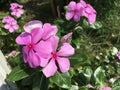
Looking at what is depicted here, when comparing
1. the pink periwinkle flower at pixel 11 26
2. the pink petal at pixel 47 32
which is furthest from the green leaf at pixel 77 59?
the pink periwinkle flower at pixel 11 26

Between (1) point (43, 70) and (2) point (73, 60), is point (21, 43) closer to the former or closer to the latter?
(1) point (43, 70)

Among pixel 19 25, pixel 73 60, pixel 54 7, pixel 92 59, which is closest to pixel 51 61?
pixel 73 60

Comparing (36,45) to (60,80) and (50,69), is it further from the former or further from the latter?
(60,80)

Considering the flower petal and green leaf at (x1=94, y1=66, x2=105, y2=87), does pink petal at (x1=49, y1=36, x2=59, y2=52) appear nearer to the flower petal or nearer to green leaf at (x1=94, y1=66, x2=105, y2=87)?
green leaf at (x1=94, y1=66, x2=105, y2=87)

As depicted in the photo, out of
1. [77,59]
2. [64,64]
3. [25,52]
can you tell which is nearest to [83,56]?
[77,59]

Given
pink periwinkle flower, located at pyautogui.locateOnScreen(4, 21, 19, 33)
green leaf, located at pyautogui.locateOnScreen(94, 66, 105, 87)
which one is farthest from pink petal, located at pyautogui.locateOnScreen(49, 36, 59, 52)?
pink periwinkle flower, located at pyautogui.locateOnScreen(4, 21, 19, 33)

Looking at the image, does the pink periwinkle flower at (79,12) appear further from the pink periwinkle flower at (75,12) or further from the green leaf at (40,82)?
the green leaf at (40,82)
